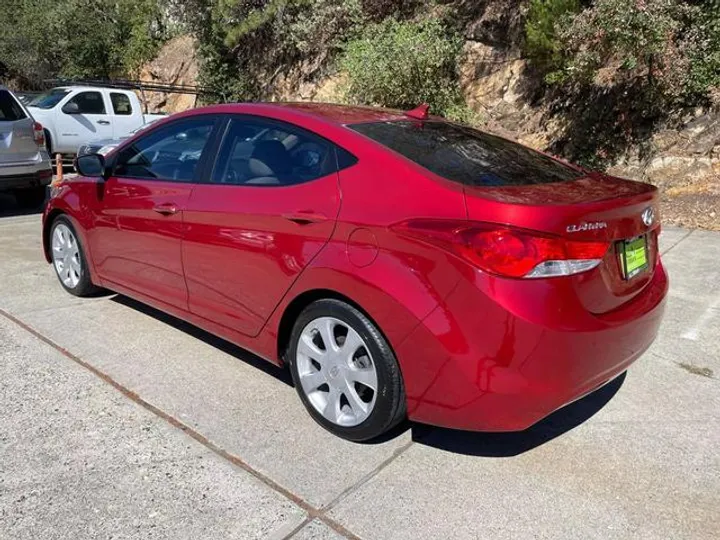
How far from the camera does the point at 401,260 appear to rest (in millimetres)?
2699

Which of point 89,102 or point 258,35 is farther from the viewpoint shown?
point 258,35

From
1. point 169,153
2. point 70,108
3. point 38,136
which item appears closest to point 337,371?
point 169,153

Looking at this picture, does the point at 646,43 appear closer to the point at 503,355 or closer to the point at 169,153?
the point at 169,153

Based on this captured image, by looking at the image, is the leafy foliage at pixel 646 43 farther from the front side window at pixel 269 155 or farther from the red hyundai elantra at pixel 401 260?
the front side window at pixel 269 155

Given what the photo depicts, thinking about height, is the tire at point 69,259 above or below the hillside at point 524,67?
below

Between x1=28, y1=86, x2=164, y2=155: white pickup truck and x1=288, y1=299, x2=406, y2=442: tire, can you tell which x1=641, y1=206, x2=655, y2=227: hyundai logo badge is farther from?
x1=28, y1=86, x2=164, y2=155: white pickup truck

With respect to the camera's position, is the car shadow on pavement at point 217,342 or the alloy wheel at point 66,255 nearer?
the car shadow on pavement at point 217,342

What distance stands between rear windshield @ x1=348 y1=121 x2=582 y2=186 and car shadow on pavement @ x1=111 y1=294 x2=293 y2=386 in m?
1.55

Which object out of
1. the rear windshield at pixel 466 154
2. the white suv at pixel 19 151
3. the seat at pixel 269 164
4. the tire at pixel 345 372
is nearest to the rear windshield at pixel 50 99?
the white suv at pixel 19 151

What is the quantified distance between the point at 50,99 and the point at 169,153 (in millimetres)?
11499

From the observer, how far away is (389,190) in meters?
2.82

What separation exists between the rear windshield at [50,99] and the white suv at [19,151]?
5704 millimetres

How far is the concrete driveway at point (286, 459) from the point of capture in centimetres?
253

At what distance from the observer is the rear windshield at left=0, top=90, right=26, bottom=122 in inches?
319
